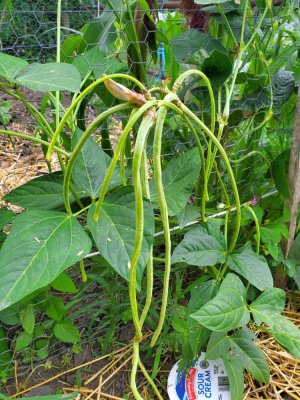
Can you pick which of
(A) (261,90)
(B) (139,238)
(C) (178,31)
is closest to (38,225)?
(B) (139,238)

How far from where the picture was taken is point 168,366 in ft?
3.08

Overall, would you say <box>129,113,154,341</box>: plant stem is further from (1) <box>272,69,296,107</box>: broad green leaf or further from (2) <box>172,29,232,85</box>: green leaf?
(1) <box>272,69,296,107</box>: broad green leaf

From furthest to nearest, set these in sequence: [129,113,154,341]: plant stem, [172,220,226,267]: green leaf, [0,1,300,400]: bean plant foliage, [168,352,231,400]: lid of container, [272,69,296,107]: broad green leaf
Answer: [272,69,296,107]: broad green leaf
[168,352,231,400]: lid of container
[172,220,226,267]: green leaf
[0,1,300,400]: bean plant foliage
[129,113,154,341]: plant stem

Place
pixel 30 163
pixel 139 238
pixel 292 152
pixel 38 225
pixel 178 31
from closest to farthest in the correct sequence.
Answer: pixel 139 238 → pixel 38 225 → pixel 292 152 → pixel 178 31 → pixel 30 163

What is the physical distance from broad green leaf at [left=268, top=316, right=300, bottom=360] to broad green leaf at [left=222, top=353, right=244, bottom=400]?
12 centimetres

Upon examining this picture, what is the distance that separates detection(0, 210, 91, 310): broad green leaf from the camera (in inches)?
20.5

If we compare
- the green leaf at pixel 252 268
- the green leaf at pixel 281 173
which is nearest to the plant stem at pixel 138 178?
the green leaf at pixel 252 268

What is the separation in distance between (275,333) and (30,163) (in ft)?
4.05

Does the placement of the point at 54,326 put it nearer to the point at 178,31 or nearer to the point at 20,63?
the point at 20,63

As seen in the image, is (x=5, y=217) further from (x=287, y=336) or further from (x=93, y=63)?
(x=287, y=336)

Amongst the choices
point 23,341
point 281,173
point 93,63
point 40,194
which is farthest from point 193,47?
point 23,341

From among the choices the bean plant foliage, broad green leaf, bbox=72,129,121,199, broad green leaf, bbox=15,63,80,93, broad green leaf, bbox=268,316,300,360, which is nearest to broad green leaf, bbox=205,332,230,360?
the bean plant foliage

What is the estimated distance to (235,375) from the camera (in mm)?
792

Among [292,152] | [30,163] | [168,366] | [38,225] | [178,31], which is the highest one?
[178,31]
